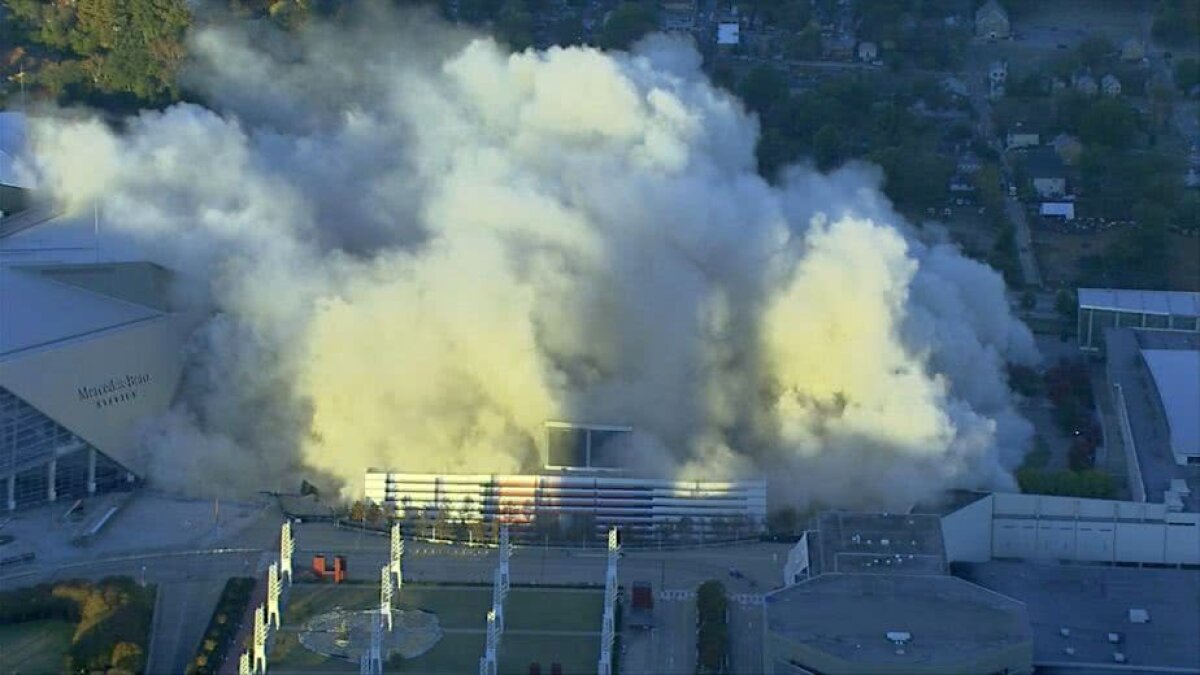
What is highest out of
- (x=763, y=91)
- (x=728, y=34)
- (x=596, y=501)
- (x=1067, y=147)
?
(x=728, y=34)

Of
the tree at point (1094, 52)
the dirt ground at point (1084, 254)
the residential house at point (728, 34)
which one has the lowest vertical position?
the dirt ground at point (1084, 254)

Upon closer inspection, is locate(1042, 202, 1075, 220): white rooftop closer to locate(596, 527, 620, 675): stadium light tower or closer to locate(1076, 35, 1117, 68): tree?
locate(1076, 35, 1117, 68): tree

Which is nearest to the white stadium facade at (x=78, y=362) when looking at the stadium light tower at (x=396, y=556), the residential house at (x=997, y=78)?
the stadium light tower at (x=396, y=556)

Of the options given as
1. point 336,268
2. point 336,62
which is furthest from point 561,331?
point 336,62

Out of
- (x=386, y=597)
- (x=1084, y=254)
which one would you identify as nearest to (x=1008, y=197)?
(x=1084, y=254)

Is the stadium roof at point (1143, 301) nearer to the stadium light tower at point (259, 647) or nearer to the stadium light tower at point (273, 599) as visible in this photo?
the stadium light tower at point (273, 599)

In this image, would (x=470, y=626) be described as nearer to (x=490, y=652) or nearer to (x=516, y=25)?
(x=490, y=652)
